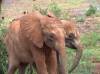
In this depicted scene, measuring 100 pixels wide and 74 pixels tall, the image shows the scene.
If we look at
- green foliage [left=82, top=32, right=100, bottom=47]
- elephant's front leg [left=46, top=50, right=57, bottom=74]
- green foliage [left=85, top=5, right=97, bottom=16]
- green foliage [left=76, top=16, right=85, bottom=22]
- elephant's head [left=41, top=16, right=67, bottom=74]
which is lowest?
green foliage [left=82, top=32, right=100, bottom=47]

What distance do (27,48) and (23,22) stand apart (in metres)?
0.34

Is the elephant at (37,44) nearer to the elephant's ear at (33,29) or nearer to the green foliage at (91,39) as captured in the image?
the elephant's ear at (33,29)

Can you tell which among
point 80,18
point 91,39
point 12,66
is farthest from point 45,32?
point 80,18

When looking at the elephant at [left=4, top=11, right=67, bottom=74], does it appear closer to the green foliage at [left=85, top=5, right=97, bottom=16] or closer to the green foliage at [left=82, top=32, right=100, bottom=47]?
the green foliage at [left=82, top=32, right=100, bottom=47]

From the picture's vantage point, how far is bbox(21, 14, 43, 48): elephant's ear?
679 cm

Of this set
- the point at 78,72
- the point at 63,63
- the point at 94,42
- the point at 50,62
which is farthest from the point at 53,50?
the point at 94,42

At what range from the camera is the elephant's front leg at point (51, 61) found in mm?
7047

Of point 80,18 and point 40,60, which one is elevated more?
point 40,60

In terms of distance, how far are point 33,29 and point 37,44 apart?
0.78ft

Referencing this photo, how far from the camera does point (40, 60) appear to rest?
6.90 m

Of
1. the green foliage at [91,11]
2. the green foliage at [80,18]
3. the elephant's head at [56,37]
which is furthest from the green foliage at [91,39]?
the elephant's head at [56,37]

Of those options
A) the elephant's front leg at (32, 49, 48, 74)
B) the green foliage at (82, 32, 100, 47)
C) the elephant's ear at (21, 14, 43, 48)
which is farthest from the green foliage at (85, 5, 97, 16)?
the elephant's front leg at (32, 49, 48, 74)

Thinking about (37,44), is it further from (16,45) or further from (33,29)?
(16,45)

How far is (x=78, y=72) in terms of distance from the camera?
8.22 meters
